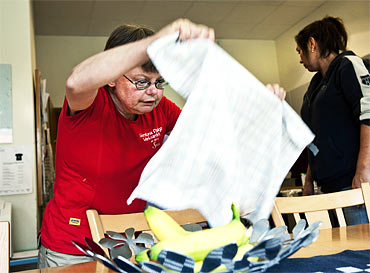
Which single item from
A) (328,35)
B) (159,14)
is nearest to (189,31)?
(328,35)

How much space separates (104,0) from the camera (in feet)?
13.1

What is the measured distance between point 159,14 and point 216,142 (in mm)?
3970

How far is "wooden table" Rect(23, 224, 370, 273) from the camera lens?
890mm

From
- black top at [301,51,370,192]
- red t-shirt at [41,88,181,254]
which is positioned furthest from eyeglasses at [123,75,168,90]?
black top at [301,51,370,192]

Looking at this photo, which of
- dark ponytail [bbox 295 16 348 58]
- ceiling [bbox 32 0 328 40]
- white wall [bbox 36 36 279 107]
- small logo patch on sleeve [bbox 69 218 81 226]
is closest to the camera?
small logo patch on sleeve [bbox 69 218 81 226]

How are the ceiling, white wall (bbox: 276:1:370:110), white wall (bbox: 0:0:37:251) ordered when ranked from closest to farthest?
white wall (bbox: 0:0:37:251) → white wall (bbox: 276:1:370:110) → the ceiling

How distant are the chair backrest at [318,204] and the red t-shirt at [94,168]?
464 mm

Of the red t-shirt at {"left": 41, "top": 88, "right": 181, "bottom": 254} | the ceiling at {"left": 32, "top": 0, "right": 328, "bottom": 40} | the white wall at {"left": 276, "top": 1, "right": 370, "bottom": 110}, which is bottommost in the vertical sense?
the red t-shirt at {"left": 41, "top": 88, "right": 181, "bottom": 254}

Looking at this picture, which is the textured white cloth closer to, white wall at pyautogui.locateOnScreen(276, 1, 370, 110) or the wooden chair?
the wooden chair

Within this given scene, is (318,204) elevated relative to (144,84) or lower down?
lower down

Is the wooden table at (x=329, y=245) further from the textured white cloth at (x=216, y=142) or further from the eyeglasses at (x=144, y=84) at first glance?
the eyeglasses at (x=144, y=84)

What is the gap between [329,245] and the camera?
3.25ft

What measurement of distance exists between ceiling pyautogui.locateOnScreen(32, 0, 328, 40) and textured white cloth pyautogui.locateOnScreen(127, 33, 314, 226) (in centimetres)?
357

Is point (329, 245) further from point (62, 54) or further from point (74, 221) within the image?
point (62, 54)
